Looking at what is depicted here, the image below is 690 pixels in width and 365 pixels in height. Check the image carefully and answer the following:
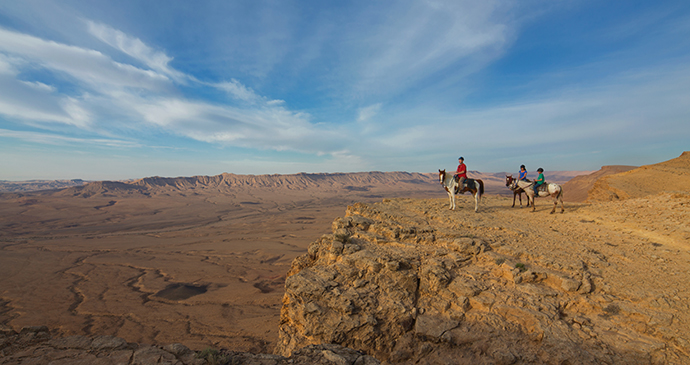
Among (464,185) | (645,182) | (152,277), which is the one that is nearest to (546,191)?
(464,185)

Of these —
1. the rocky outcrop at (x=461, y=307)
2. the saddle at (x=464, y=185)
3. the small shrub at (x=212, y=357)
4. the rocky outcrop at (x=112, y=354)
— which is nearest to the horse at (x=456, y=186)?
the saddle at (x=464, y=185)

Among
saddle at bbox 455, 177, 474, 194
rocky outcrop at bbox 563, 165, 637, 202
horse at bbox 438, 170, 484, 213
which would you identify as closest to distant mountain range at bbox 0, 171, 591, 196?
rocky outcrop at bbox 563, 165, 637, 202

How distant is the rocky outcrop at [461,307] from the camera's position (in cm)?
495

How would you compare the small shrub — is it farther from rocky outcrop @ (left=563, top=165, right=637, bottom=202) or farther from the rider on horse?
rocky outcrop @ (left=563, top=165, right=637, bottom=202)

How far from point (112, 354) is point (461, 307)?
22.7 ft

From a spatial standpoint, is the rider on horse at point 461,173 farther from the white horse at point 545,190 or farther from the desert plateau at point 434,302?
the white horse at point 545,190

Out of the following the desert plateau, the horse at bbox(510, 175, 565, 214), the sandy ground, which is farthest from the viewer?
the sandy ground

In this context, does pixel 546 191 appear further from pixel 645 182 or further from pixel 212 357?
pixel 645 182

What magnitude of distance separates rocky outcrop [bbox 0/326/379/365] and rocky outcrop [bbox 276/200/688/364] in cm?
133

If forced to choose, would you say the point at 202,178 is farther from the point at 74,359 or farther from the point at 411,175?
the point at 74,359

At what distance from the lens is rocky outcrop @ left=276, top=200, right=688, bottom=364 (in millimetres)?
4945

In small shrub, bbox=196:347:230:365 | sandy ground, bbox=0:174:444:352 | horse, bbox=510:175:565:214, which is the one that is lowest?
sandy ground, bbox=0:174:444:352

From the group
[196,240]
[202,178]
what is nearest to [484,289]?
[196,240]

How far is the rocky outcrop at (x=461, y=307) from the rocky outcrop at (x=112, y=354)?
1333 millimetres
